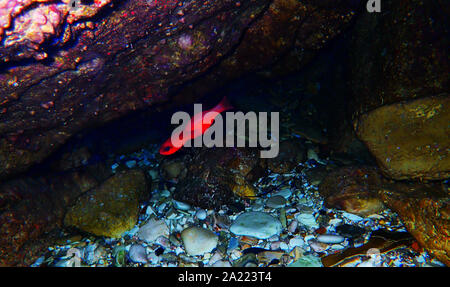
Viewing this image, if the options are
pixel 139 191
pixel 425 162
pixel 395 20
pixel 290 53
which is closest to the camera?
pixel 425 162

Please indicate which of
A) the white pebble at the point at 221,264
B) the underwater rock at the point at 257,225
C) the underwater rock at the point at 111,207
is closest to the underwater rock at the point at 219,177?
the underwater rock at the point at 257,225

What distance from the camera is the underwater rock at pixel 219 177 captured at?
3.63m

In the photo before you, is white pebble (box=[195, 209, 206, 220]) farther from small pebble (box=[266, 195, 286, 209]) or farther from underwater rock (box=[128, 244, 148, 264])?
small pebble (box=[266, 195, 286, 209])

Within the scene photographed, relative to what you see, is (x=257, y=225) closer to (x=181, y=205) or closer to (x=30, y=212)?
(x=181, y=205)

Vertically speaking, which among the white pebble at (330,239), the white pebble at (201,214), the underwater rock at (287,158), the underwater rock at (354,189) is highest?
the underwater rock at (287,158)

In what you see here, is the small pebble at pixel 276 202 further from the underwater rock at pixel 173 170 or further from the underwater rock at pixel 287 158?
the underwater rock at pixel 173 170

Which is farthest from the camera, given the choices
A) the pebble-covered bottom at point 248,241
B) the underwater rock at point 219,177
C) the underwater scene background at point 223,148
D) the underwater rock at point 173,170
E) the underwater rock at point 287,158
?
the underwater rock at point 173,170

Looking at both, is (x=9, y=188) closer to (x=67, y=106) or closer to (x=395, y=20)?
(x=67, y=106)

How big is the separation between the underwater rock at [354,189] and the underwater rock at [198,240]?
1669 millimetres

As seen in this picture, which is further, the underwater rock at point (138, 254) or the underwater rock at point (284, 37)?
the underwater rock at point (284, 37)

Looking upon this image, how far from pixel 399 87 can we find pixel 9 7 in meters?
4.05

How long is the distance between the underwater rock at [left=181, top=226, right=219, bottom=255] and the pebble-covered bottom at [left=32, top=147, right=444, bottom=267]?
12 mm
